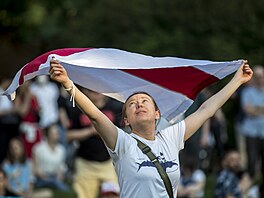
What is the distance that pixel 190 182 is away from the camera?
14570 millimetres

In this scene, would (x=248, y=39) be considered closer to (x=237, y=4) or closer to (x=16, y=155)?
(x=237, y=4)

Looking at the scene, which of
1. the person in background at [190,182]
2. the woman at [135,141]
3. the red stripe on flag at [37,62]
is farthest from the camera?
the person in background at [190,182]

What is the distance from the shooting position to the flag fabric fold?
8922mm

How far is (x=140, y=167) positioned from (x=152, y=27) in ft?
42.8

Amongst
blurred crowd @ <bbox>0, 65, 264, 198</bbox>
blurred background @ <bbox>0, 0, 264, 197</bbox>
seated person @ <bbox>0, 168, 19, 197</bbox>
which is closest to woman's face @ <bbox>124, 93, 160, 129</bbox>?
blurred crowd @ <bbox>0, 65, 264, 198</bbox>

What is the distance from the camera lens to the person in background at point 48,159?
54.7 feet

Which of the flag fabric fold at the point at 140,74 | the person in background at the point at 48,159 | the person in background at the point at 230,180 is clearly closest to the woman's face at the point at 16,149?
the person in background at the point at 48,159

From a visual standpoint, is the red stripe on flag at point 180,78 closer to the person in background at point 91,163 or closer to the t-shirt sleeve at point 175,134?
the t-shirt sleeve at point 175,134

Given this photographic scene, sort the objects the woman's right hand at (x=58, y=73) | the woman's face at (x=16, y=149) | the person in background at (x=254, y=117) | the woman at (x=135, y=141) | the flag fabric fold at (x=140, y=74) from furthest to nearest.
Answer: the person in background at (x=254, y=117) → the woman's face at (x=16, y=149) → the flag fabric fold at (x=140, y=74) → the woman at (x=135, y=141) → the woman's right hand at (x=58, y=73)

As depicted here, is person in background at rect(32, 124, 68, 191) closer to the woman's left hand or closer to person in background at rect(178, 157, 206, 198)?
person in background at rect(178, 157, 206, 198)

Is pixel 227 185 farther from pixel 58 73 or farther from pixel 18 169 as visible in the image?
pixel 58 73

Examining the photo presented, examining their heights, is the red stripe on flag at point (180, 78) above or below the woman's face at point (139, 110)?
above

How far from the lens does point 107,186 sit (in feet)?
37.6

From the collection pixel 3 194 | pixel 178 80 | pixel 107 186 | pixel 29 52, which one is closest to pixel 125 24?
pixel 29 52
